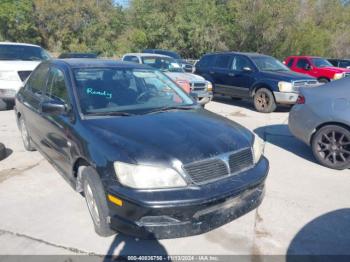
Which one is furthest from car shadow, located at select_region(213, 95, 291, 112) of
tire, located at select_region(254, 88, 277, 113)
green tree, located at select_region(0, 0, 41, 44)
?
green tree, located at select_region(0, 0, 41, 44)

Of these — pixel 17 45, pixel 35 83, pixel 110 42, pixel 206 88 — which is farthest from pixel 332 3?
pixel 35 83

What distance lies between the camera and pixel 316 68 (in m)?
14.2

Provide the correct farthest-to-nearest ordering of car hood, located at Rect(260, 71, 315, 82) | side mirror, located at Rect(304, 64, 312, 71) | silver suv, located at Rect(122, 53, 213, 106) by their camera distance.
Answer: side mirror, located at Rect(304, 64, 312, 71) < car hood, located at Rect(260, 71, 315, 82) < silver suv, located at Rect(122, 53, 213, 106)

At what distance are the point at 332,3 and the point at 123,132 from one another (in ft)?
116

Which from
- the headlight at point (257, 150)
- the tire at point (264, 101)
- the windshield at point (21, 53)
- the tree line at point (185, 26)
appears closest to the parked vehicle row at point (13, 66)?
the windshield at point (21, 53)

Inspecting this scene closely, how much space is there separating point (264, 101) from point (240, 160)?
7.05 m

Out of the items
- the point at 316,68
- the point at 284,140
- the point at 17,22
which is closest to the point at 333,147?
the point at 284,140

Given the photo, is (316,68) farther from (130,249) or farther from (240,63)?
(130,249)

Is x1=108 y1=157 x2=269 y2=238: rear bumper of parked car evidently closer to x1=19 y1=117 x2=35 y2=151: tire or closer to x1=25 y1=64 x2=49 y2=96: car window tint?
x1=25 y1=64 x2=49 y2=96: car window tint

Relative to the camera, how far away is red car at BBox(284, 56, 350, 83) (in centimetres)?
1394

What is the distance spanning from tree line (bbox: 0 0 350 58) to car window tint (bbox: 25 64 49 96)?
22731mm

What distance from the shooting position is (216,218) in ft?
9.13

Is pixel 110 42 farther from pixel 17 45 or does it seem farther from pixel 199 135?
pixel 199 135

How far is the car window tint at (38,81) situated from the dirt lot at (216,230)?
3.66ft
